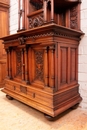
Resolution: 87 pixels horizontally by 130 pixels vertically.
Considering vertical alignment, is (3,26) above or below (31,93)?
above

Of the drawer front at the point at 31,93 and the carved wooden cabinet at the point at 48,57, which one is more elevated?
the carved wooden cabinet at the point at 48,57

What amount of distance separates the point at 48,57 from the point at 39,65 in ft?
0.77

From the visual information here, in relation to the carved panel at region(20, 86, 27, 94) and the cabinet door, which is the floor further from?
the cabinet door

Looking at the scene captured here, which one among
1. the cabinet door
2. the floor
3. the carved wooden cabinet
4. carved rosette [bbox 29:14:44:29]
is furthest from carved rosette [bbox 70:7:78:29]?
the floor

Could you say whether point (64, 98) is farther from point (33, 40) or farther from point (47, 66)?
point (33, 40)

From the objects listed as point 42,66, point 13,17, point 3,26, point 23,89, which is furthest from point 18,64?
point 13,17

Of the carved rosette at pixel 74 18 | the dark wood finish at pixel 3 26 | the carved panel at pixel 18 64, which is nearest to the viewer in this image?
the carved rosette at pixel 74 18

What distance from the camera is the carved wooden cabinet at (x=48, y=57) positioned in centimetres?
149

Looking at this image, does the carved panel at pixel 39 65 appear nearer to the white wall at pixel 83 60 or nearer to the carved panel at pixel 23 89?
the carved panel at pixel 23 89

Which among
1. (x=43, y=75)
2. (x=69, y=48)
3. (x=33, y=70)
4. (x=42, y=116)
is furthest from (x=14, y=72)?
(x=69, y=48)

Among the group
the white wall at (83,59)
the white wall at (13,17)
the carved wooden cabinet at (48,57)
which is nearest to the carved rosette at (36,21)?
the carved wooden cabinet at (48,57)

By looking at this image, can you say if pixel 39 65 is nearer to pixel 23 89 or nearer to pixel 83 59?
pixel 23 89

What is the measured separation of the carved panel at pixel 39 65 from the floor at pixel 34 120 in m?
0.50

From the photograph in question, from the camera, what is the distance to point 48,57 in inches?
61.0
